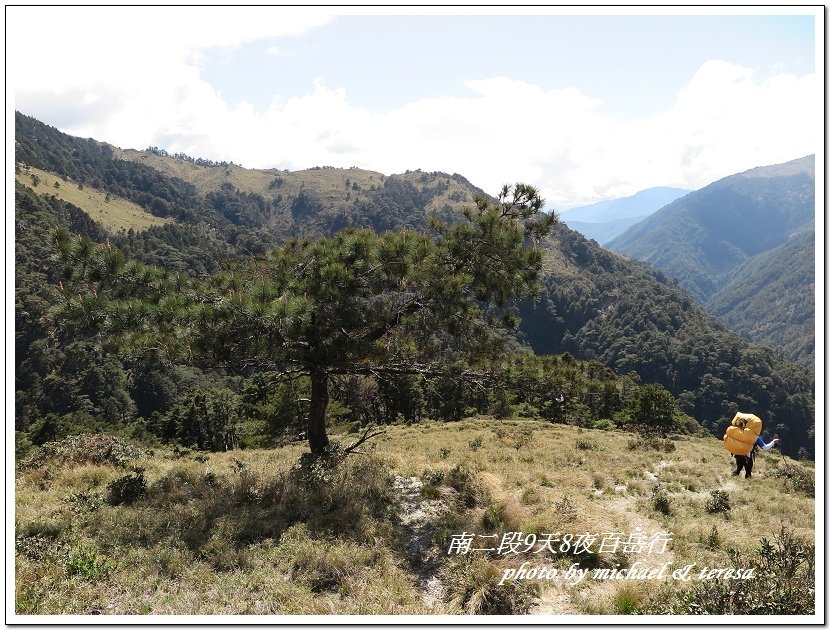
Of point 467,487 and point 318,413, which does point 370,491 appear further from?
point 318,413

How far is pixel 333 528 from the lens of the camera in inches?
356

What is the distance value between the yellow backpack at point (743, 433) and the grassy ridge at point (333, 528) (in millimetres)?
1740

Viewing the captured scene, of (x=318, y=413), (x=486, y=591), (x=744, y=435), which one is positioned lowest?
(x=486, y=591)

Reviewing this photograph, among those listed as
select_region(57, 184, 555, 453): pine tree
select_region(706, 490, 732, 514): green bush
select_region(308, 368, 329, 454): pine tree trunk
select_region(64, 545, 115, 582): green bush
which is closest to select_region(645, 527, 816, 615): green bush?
select_region(706, 490, 732, 514): green bush

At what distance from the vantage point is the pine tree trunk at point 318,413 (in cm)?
1227

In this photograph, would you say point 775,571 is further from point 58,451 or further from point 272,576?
point 58,451

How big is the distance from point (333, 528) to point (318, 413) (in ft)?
13.6

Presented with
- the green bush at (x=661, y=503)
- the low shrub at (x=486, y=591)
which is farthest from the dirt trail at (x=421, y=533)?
the green bush at (x=661, y=503)

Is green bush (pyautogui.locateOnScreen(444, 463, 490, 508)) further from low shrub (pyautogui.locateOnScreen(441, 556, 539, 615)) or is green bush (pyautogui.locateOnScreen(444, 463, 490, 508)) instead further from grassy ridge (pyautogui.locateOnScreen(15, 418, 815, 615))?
low shrub (pyautogui.locateOnScreen(441, 556, 539, 615))

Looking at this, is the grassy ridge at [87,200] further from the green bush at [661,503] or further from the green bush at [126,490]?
the green bush at [661,503]

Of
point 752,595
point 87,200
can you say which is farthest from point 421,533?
point 87,200

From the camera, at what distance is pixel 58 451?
1295 centimetres

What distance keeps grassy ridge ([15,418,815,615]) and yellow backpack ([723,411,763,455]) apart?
1740mm

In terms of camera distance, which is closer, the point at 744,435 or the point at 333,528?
the point at 333,528
